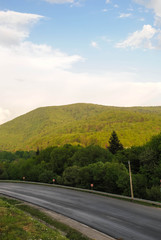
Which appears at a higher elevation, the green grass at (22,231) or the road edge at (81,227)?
the green grass at (22,231)

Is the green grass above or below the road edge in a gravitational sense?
above

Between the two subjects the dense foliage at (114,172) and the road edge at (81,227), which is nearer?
the road edge at (81,227)

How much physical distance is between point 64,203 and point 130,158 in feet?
104

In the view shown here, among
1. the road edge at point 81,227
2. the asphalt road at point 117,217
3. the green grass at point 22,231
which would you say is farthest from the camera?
the asphalt road at point 117,217

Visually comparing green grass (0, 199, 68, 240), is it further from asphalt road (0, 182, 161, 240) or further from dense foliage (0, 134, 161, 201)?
dense foliage (0, 134, 161, 201)

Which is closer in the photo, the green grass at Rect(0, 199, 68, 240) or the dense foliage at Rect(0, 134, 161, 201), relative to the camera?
the green grass at Rect(0, 199, 68, 240)

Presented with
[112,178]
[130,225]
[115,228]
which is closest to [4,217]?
[115,228]

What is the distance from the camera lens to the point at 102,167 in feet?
124

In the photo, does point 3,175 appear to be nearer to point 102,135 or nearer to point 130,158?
point 130,158

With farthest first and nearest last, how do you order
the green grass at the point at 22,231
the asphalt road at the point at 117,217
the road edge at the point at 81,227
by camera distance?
1. the asphalt road at the point at 117,217
2. the road edge at the point at 81,227
3. the green grass at the point at 22,231

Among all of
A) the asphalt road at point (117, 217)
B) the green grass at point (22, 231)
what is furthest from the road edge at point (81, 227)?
the green grass at point (22, 231)

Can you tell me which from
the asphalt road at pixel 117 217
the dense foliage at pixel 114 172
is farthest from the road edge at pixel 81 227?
the dense foliage at pixel 114 172

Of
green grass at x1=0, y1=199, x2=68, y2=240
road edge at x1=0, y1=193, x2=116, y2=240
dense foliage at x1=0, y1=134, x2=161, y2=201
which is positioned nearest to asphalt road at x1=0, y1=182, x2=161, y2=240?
road edge at x1=0, y1=193, x2=116, y2=240

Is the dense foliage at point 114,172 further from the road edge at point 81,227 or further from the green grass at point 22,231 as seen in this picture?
the green grass at point 22,231
